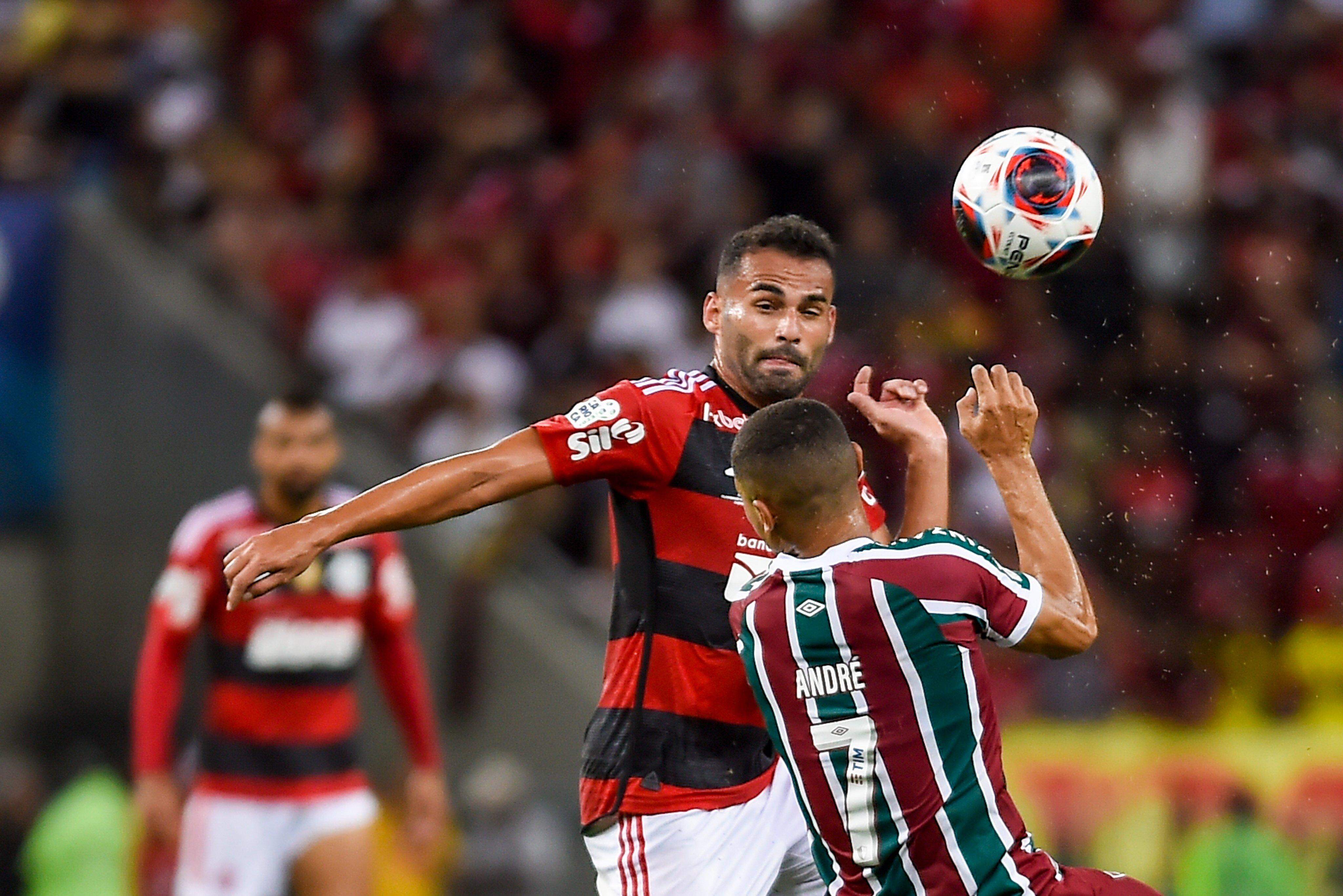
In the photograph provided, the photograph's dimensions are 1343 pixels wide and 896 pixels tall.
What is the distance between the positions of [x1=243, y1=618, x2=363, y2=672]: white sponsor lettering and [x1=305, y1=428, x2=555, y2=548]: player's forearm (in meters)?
2.99

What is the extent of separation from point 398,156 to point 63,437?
9.08ft

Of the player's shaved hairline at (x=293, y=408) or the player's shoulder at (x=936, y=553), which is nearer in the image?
the player's shoulder at (x=936, y=553)

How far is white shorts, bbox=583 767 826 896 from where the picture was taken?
4695 millimetres

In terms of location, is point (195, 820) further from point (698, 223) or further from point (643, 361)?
point (698, 223)

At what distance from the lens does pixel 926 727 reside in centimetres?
393

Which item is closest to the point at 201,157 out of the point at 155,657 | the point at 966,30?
the point at 966,30

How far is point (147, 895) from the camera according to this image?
912 cm

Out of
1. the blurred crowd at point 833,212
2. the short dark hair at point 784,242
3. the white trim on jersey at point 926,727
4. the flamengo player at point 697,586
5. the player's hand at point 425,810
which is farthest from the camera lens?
the blurred crowd at point 833,212

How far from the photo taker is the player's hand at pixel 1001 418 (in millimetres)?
4332

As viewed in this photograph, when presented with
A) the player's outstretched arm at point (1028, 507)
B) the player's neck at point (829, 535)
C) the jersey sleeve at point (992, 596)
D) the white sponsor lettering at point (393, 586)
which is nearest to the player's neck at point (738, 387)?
the player's outstretched arm at point (1028, 507)

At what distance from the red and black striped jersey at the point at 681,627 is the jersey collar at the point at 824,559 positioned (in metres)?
0.66

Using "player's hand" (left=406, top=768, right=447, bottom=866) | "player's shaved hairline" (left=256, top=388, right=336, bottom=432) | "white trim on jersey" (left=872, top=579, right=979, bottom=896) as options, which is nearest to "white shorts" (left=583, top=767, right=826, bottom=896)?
"white trim on jersey" (left=872, top=579, right=979, bottom=896)

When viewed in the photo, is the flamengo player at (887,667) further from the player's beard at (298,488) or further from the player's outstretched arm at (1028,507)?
the player's beard at (298,488)

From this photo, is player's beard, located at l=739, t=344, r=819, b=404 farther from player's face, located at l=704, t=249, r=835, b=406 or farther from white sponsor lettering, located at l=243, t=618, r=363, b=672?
white sponsor lettering, located at l=243, t=618, r=363, b=672
